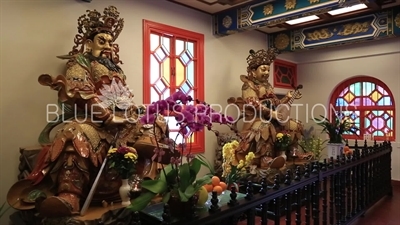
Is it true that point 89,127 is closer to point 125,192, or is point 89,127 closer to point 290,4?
point 125,192

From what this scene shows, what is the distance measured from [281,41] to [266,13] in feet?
5.44

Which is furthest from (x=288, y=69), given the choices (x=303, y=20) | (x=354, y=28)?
(x=354, y=28)

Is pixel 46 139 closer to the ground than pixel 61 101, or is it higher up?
closer to the ground

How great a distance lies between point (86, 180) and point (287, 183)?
1.46 m

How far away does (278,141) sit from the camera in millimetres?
3852

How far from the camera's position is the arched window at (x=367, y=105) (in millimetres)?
5121

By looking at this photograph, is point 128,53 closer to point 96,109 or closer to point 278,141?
point 96,109

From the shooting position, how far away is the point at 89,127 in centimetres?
235

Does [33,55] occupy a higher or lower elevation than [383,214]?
higher

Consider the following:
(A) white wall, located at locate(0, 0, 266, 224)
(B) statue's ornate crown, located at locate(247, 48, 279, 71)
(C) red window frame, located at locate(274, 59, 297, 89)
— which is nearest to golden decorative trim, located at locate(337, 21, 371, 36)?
(C) red window frame, located at locate(274, 59, 297, 89)

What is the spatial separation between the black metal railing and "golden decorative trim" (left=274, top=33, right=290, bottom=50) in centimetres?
236

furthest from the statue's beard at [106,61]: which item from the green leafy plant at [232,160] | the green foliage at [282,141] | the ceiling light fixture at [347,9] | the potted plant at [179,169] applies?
the ceiling light fixture at [347,9]

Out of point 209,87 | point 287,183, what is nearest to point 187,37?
point 209,87

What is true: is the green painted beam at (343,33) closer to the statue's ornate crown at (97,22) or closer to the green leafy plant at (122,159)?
the statue's ornate crown at (97,22)
